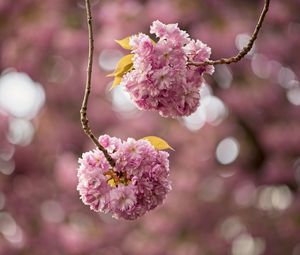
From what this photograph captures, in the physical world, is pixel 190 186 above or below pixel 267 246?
above

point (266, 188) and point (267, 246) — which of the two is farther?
point (266, 188)

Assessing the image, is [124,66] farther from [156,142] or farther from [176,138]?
[176,138]

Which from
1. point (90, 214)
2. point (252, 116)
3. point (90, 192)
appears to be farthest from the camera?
point (90, 214)

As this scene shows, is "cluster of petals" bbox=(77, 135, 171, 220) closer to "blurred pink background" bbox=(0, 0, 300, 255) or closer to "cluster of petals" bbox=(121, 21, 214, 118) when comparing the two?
"cluster of petals" bbox=(121, 21, 214, 118)

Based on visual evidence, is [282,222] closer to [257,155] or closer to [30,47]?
[257,155]

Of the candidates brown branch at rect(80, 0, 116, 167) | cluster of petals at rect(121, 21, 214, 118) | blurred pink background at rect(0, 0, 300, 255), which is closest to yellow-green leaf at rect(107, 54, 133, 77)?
cluster of petals at rect(121, 21, 214, 118)

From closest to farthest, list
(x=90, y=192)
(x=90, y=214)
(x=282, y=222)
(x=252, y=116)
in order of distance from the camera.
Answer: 1. (x=90, y=192)
2. (x=282, y=222)
3. (x=252, y=116)
4. (x=90, y=214)

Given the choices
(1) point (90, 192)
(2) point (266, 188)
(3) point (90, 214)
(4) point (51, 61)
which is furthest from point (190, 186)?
(1) point (90, 192)

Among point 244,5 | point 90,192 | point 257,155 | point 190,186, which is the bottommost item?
point 90,192
